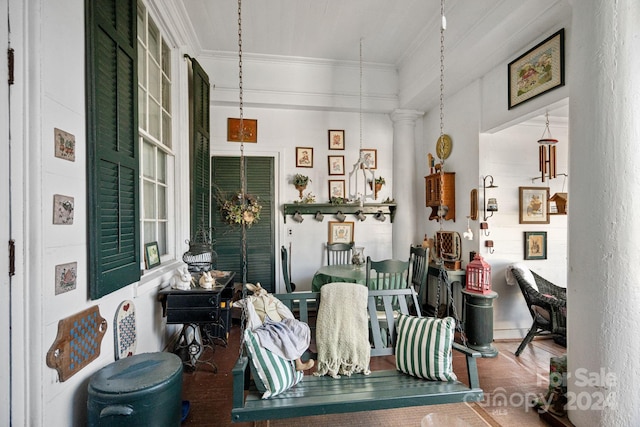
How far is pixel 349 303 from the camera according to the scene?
2.02 metres

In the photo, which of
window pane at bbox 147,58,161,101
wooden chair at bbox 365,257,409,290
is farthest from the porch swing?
window pane at bbox 147,58,161,101

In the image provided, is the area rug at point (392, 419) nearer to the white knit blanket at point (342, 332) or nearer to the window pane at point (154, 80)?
the white knit blanket at point (342, 332)

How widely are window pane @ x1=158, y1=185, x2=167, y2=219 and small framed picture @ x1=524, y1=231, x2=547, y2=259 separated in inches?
154

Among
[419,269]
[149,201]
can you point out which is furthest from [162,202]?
[419,269]

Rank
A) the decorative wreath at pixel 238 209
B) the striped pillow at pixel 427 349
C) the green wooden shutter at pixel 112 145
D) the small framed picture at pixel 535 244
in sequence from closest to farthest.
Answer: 1. the green wooden shutter at pixel 112 145
2. the striped pillow at pixel 427 349
3. the small framed picture at pixel 535 244
4. the decorative wreath at pixel 238 209

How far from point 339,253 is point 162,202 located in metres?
2.37

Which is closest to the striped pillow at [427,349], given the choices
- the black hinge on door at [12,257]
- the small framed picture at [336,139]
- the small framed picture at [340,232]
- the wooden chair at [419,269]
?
the wooden chair at [419,269]

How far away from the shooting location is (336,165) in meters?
4.41

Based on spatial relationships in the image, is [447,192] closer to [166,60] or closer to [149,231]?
[149,231]

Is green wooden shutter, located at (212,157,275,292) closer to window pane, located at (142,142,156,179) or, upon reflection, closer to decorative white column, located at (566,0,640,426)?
window pane, located at (142,142,156,179)

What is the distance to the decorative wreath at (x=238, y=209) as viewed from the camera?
159 inches

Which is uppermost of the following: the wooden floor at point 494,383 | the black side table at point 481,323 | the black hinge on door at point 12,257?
the black hinge on door at point 12,257

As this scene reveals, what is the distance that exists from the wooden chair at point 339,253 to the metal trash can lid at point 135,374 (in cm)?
261

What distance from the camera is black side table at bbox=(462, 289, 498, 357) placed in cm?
294
